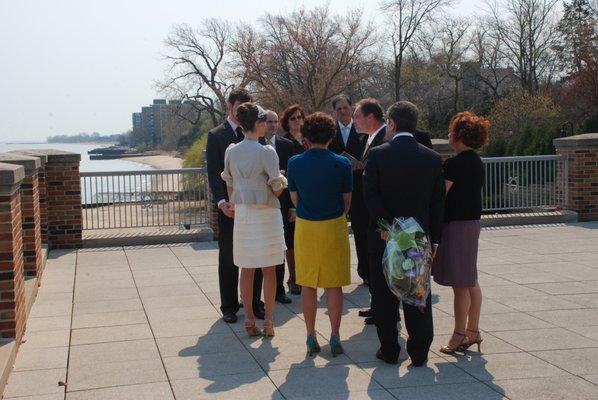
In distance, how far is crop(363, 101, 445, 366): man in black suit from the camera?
17.4 ft

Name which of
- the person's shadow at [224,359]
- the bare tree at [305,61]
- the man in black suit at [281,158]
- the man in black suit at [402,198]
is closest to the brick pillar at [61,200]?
the man in black suit at [281,158]

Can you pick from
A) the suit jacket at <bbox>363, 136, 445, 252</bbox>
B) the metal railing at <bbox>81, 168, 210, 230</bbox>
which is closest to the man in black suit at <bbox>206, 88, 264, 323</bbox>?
the suit jacket at <bbox>363, 136, 445, 252</bbox>

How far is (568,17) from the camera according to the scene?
4081 centimetres

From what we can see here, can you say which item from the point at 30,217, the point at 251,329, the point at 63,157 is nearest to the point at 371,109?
the point at 251,329

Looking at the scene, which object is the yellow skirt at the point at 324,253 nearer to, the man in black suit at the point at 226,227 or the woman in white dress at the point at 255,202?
the woman in white dress at the point at 255,202

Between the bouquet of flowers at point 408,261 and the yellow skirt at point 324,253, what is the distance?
19.0 inches

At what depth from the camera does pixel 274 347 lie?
5930 millimetres

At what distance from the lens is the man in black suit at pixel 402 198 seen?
529cm

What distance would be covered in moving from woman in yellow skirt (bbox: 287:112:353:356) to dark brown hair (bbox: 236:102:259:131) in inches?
22.2

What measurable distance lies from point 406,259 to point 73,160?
7.36 metres

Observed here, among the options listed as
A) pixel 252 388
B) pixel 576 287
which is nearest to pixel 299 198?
pixel 252 388

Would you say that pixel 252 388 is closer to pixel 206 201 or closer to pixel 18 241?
pixel 18 241

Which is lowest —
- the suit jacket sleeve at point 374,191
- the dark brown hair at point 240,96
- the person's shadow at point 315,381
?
the person's shadow at point 315,381

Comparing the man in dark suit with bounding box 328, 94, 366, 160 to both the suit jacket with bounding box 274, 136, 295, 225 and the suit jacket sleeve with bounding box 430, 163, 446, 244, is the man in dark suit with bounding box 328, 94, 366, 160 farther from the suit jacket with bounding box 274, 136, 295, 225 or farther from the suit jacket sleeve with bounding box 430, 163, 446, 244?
the suit jacket sleeve with bounding box 430, 163, 446, 244
